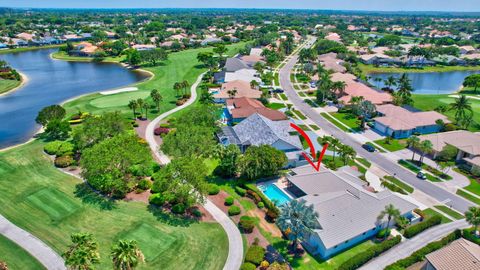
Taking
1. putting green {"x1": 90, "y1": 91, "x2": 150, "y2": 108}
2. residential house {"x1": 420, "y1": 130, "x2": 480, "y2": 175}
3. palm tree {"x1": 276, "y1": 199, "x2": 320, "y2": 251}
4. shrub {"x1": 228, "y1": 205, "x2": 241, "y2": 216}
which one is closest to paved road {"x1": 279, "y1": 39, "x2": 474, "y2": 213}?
residential house {"x1": 420, "y1": 130, "x2": 480, "y2": 175}

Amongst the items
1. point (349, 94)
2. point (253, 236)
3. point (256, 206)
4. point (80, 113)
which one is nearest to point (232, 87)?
point (349, 94)

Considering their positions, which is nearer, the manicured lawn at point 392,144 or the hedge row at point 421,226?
the hedge row at point 421,226

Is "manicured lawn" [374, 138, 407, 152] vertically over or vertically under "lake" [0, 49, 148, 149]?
under

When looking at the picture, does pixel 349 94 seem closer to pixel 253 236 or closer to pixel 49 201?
pixel 253 236

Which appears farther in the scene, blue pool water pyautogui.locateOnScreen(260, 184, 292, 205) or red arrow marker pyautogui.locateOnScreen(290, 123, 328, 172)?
red arrow marker pyautogui.locateOnScreen(290, 123, 328, 172)

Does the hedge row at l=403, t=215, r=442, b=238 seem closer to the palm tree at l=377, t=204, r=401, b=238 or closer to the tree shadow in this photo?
the palm tree at l=377, t=204, r=401, b=238

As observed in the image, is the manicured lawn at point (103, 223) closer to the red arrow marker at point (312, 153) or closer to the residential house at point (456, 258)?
the residential house at point (456, 258)

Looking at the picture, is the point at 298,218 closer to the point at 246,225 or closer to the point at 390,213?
the point at 246,225

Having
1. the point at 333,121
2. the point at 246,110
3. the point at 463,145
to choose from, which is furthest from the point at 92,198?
the point at 463,145

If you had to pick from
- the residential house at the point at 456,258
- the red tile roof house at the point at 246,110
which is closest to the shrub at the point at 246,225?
the residential house at the point at 456,258
